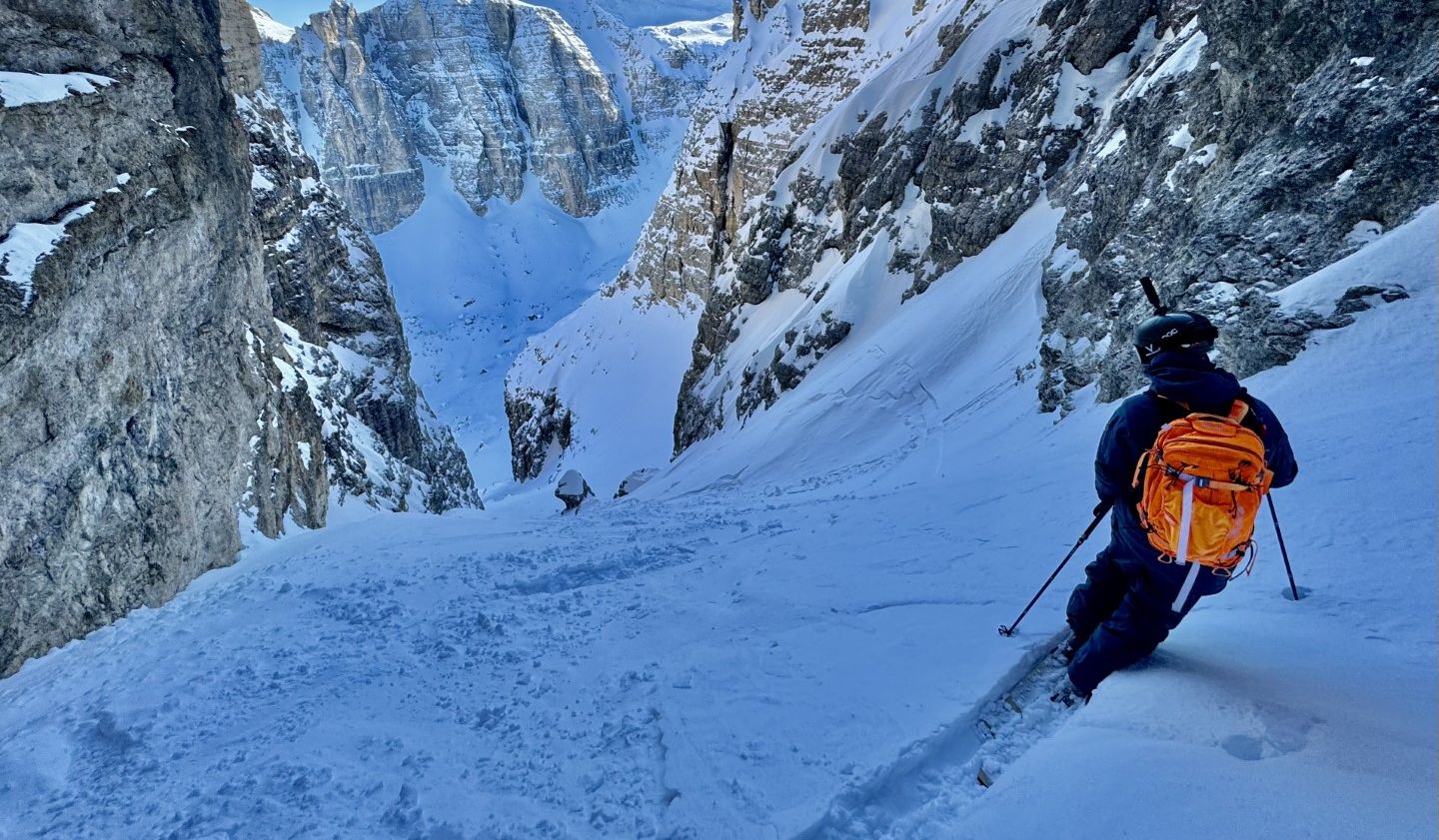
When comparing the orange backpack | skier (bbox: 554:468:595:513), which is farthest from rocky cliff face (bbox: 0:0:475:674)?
skier (bbox: 554:468:595:513)

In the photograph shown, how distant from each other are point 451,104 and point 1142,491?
143961mm

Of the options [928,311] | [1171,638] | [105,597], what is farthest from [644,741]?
[928,311]

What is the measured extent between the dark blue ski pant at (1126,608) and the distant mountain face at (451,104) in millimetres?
135126

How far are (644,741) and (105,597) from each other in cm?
710

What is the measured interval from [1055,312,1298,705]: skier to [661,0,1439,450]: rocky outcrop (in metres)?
4.63

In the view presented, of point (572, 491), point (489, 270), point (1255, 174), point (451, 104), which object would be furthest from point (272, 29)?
point (1255, 174)

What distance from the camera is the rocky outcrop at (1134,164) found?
→ 24.1 feet

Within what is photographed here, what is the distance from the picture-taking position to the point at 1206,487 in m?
2.93

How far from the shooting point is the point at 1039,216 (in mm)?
19078

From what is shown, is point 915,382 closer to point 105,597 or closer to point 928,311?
point 928,311

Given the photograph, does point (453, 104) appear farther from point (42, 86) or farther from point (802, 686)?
point (802, 686)

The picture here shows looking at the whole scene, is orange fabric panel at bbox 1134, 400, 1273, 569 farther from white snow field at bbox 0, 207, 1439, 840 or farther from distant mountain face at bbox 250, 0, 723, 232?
distant mountain face at bbox 250, 0, 723, 232

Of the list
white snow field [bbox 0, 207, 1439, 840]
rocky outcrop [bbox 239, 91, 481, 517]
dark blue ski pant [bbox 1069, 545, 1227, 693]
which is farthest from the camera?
rocky outcrop [bbox 239, 91, 481, 517]

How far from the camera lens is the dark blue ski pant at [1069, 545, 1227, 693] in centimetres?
323
